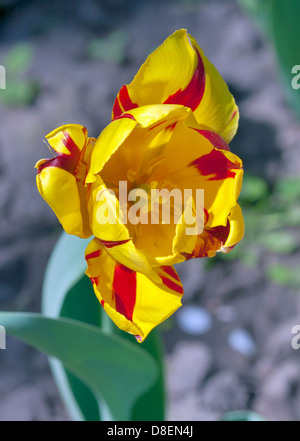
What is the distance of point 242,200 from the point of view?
6.24 ft

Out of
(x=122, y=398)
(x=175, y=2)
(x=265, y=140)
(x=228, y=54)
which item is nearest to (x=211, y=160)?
(x=122, y=398)

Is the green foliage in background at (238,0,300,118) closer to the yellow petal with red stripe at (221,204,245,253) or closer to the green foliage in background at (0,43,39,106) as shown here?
the yellow petal with red stripe at (221,204,245,253)

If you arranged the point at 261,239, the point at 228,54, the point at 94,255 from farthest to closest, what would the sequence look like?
the point at 228,54 < the point at 261,239 < the point at 94,255

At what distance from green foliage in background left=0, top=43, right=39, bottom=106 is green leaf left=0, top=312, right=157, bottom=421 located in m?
1.70

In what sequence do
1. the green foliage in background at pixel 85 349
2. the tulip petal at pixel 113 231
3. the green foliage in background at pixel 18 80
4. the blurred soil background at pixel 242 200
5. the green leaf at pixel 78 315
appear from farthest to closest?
the green foliage in background at pixel 18 80, the blurred soil background at pixel 242 200, the green leaf at pixel 78 315, the green foliage in background at pixel 85 349, the tulip petal at pixel 113 231

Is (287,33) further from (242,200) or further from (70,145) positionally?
(70,145)

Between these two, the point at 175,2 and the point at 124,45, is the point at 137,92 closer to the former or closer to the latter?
the point at 124,45

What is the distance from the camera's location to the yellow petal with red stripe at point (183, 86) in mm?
627

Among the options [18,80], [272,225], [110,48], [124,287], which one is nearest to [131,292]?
[124,287]

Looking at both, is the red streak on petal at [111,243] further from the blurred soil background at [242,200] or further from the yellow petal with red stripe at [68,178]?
the blurred soil background at [242,200]

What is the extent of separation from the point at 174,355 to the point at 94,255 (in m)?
0.95

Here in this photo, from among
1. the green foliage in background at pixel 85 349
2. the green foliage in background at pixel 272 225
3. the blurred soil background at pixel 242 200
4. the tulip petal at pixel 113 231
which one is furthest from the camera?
the green foliage in background at pixel 272 225

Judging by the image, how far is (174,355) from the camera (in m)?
1.50

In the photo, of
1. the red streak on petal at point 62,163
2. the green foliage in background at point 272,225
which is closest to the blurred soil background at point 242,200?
the green foliage in background at point 272,225
